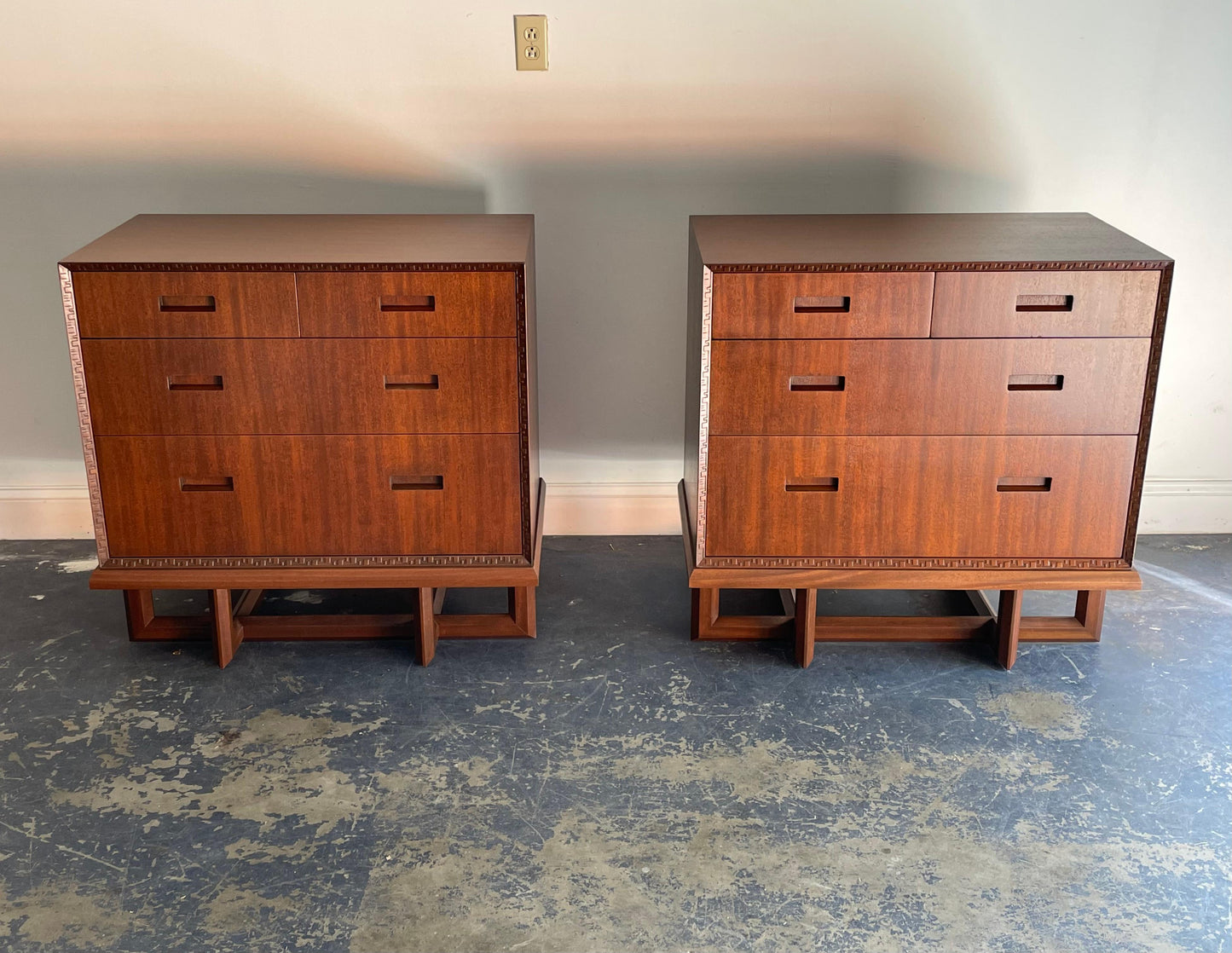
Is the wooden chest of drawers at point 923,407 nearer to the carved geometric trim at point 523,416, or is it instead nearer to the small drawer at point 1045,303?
the small drawer at point 1045,303

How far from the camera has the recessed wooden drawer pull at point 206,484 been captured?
6.84 ft

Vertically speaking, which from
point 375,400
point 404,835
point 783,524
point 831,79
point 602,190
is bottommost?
point 404,835

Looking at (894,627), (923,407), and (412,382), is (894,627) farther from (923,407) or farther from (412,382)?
(412,382)

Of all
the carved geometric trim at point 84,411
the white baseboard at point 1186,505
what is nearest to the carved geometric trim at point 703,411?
the carved geometric trim at point 84,411

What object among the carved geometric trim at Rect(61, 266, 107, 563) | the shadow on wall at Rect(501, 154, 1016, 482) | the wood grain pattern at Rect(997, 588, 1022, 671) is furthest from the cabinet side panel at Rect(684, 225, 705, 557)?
the carved geometric trim at Rect(61, 266, 107, 563)

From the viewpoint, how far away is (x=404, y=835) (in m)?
1.71

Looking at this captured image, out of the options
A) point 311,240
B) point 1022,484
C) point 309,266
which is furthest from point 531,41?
point 1022,484

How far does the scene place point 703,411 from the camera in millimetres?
2035

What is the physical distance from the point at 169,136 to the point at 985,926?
219 cm

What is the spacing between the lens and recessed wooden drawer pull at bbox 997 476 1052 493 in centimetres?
206

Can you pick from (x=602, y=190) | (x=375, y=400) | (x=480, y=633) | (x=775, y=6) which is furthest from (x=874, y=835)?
(x=775, y=6)

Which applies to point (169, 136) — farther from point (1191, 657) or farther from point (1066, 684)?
point (1191, 657)

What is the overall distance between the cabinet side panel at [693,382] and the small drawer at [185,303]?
0.73 meters

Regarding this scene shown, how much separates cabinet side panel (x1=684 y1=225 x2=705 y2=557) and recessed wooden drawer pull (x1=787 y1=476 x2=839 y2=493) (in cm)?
18
